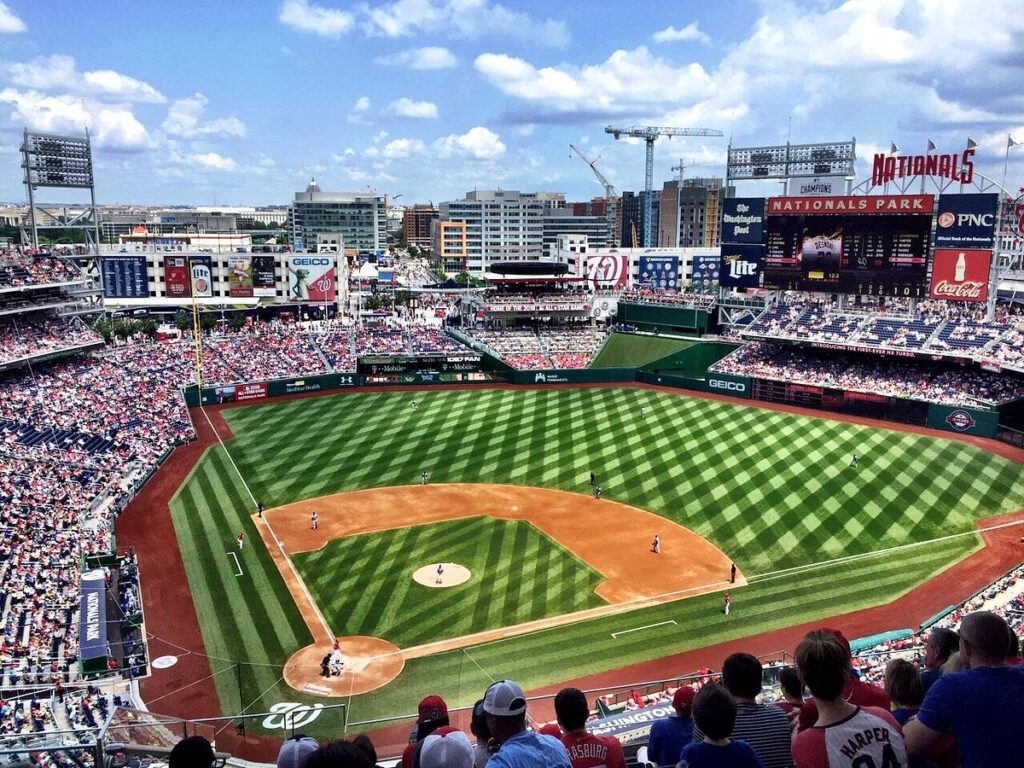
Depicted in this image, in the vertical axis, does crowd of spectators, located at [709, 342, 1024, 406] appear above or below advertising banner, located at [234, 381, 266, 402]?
above

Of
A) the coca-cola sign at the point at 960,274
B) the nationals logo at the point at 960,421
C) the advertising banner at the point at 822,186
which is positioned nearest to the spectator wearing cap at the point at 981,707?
the nationals logo at the point at 960,421

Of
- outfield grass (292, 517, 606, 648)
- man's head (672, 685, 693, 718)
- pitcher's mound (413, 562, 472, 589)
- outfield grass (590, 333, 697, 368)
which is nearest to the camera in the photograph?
man's head (672, 685, 693, 718)

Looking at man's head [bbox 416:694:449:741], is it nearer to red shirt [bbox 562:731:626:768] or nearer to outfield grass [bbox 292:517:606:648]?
red shirt [bbox 562:731:626:768]

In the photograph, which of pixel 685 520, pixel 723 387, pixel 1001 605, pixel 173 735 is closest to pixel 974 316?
pixel 723 387

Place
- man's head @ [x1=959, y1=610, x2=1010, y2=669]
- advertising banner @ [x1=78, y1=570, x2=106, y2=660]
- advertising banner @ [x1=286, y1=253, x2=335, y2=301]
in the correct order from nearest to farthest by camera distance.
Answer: man's head @ [x1=959, y1=610, x2=1010, y2=669] < advertising banner @ [x1=78, y1=570, x2=106, y2=660] < advertising banner @ [x1=286, y1=253, x2=335, y2=301]

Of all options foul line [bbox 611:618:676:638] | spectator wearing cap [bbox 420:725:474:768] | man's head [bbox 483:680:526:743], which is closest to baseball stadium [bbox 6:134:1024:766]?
foul line [bbox 611:618:676:638]

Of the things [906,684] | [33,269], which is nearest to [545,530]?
[906,684]
